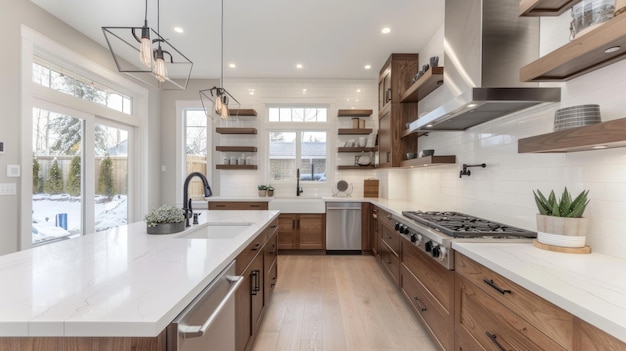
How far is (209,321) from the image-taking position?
94 centimetres

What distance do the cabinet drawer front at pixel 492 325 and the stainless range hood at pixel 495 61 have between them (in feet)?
3.87

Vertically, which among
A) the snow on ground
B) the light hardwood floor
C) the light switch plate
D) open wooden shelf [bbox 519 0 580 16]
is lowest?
the light hardwood floor

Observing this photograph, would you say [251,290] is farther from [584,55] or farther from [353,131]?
[353,131]

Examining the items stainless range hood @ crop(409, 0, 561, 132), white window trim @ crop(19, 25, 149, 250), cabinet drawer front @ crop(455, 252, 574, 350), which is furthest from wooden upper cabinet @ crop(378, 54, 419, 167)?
white window trim @ crop(19, 25, 149, 250)

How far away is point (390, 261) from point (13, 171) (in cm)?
411

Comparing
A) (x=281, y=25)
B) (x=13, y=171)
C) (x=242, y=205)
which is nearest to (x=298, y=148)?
(x=242, y=205)

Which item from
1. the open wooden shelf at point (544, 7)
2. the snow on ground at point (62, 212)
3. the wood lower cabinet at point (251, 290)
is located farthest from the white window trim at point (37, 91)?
the open wooden shelf at point (544, 7)

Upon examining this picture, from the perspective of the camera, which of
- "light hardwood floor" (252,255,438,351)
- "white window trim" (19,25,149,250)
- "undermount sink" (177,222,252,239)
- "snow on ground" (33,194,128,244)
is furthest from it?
"snow on ground" (33,194,128,244)

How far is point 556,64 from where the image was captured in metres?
1.29

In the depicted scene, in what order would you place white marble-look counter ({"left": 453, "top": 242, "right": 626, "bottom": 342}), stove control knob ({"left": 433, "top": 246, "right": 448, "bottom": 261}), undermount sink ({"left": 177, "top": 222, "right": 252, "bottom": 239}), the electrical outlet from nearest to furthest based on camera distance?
white marble-look counter ({"left": 453, "top": 242, "right": 626, "bottom": 342}) < stove control knob ({"left": 433, "top": 246, "right": 448, "bottom": 261}) < undermount sink ({"left": 177, "top": 222, "right": 252, "bottom": 239}) < the electrical outlet

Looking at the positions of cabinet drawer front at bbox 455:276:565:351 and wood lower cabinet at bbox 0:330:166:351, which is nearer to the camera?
wood lower cabinet at bbox 0:330:166:351

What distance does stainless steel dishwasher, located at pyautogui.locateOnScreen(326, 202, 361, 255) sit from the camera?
4355mm

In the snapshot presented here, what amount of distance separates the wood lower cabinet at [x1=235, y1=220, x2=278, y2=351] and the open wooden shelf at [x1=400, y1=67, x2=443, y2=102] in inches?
92.7

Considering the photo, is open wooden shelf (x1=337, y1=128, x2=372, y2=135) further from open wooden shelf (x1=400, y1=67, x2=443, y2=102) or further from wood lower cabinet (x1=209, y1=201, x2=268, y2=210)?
wood lower cabinet (x1=209, y1=201, x2=268, y2=210)
